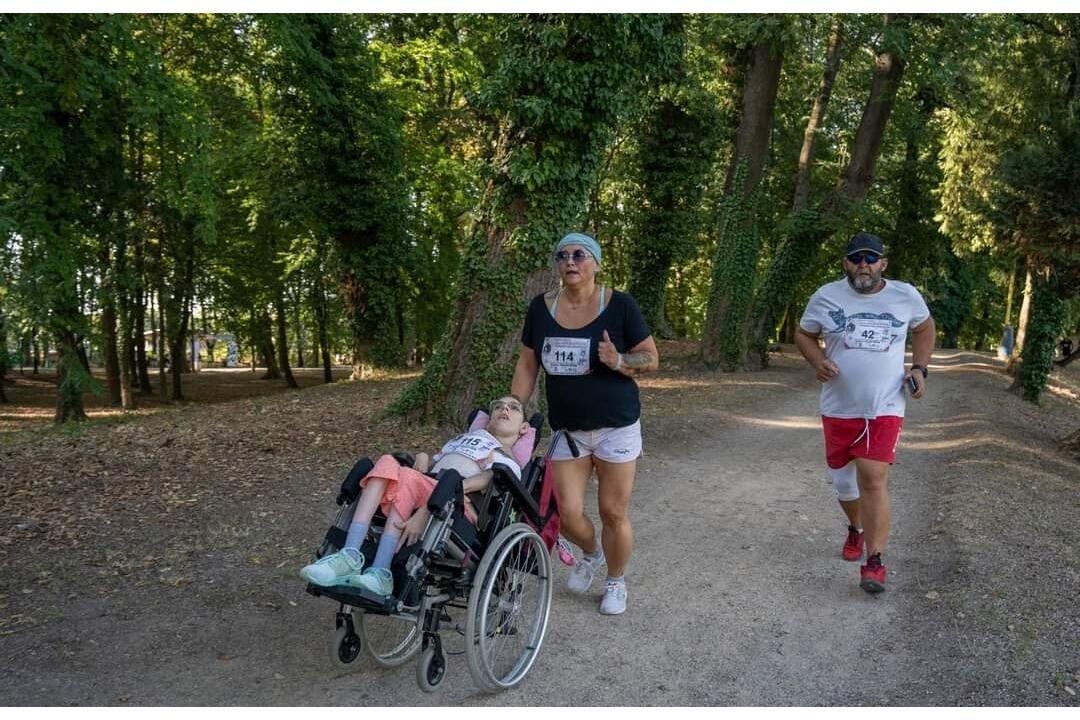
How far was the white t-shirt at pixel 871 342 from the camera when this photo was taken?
4.81 m

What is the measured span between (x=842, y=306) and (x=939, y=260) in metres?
27.5

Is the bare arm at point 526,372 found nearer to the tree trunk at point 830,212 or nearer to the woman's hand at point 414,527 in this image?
the woman's hand at point 414,527

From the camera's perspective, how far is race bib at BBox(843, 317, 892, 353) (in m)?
4.80

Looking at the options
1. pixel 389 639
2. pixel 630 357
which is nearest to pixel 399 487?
pixel 389 639

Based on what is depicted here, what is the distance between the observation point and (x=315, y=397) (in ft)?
44.1

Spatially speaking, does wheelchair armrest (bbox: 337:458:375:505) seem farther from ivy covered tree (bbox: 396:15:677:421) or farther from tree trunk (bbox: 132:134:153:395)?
tree trunk (bbox: 132:134:153:395)

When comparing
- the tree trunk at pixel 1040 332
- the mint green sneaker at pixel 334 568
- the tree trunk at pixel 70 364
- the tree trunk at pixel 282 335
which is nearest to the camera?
the mint green sneaker at pixel 334 568

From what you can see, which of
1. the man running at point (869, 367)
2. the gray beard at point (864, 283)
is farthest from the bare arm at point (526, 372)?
the gray beard at point (864, 283)

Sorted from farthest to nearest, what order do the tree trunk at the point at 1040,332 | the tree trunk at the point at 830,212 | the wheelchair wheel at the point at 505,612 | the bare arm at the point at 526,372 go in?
the tree trunk at the point at 830,212
the tree trunk at the point at 1040,332
the bare arm at the point at 526,372
the wheelchair wheel at the point at 505,612

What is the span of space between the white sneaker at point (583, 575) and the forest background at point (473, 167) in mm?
4091

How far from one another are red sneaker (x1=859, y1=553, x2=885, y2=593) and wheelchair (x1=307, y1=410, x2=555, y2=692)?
2.11 metres

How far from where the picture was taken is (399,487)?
3.63m

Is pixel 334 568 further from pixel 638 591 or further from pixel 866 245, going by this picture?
pixel 866 245

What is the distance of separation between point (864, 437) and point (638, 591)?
1.71m
